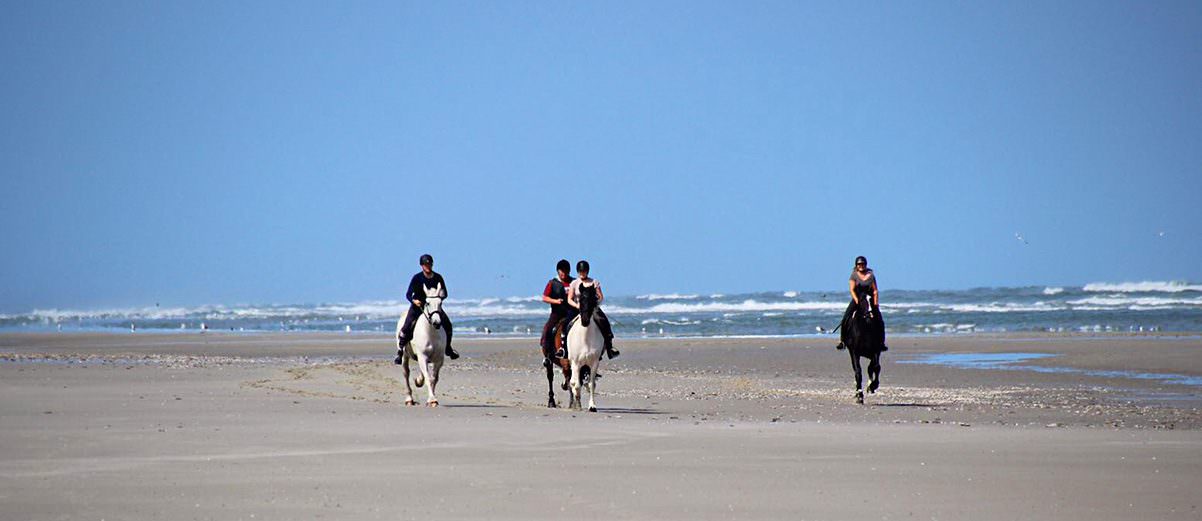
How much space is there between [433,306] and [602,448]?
6.15m

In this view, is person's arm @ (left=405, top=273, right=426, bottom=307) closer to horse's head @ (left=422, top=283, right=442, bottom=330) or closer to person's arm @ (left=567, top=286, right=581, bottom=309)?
horse's head @ (left=422, top=283, right=442, bottom=330)

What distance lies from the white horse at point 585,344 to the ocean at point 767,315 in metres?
13.9

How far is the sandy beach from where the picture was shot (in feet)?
26.0

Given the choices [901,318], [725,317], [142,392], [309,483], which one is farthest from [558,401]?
[725,317]

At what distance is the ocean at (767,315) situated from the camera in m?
48.3

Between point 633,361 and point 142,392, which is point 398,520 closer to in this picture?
point 142,392

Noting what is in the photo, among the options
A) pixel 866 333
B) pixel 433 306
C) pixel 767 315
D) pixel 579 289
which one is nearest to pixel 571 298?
pixel 579 289

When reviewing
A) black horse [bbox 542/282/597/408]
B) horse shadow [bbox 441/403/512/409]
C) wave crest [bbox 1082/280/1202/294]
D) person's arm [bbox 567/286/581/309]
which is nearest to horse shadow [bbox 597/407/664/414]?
black horse [bbox 542/282/597/408]

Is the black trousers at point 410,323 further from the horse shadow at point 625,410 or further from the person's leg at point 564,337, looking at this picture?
the horse shadow at point 625,410

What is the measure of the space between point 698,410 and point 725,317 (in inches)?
1836

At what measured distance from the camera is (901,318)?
54.0m

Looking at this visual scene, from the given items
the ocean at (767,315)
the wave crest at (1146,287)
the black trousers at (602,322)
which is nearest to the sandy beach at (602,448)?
the black trousers at (602,322)

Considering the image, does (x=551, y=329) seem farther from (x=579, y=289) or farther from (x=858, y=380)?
(x=858, y=380)

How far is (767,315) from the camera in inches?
2480
